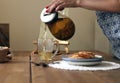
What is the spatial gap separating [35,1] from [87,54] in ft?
4.54

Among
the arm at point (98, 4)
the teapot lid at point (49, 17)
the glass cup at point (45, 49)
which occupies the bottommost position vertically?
the glass cup at point (45, 49)

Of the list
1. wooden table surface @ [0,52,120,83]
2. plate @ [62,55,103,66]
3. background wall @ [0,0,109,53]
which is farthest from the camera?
background wall @ [0,0,109,53]

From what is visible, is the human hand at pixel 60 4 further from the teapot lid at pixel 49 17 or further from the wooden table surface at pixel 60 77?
the wooden table surface at pixel 60 77

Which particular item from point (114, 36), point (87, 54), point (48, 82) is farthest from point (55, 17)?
point (48, 82)

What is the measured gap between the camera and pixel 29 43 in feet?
8.38

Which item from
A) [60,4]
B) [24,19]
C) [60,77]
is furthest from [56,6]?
[24,19]

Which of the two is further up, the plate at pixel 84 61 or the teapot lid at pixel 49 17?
A: the teapot lid at pixel 49 17

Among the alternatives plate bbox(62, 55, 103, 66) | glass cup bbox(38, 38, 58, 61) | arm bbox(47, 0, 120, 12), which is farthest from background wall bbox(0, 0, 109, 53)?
plate bbox(62, 55, 103, 66)

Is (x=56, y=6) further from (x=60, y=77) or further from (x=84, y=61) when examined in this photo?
(x=60, y=77)

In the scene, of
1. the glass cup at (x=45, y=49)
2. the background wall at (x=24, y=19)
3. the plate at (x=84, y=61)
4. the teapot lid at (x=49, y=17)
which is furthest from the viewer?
the background wall at (x=24, y=19)

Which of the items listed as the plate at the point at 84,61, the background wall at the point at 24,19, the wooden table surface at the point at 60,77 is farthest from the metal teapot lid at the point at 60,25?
the background wall at the point at 24,19

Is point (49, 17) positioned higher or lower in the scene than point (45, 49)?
higher

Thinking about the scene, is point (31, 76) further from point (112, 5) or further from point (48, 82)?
point (112, 5)

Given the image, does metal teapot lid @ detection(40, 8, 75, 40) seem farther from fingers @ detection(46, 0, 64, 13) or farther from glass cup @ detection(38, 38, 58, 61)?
glass cup @ detection(38, 38, 58, 61)
